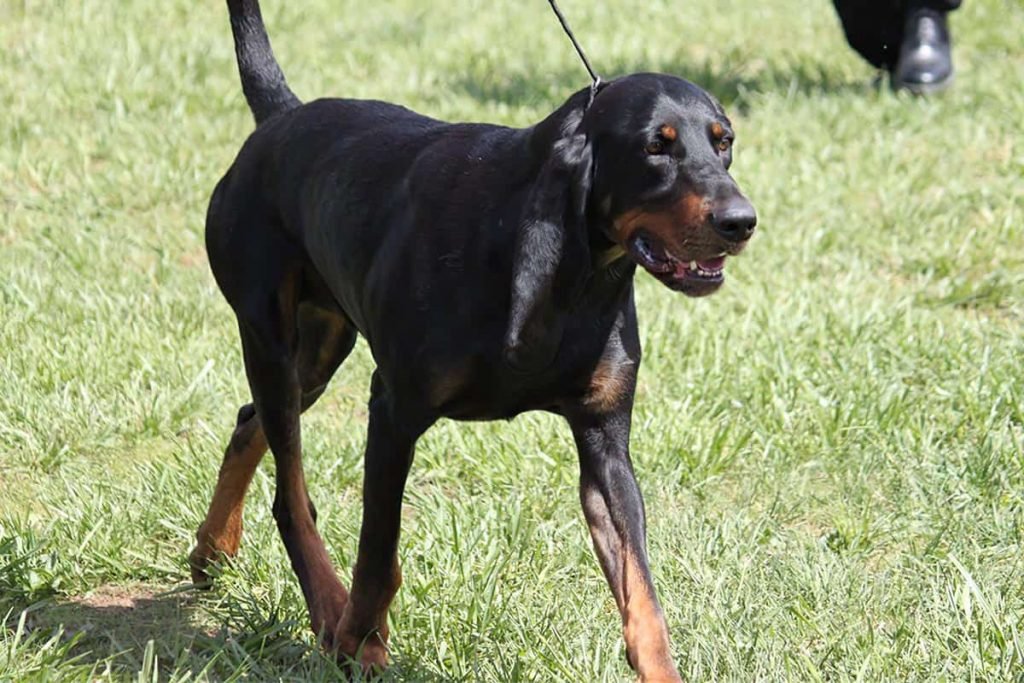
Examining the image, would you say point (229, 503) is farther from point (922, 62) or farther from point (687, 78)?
point (922, 62)

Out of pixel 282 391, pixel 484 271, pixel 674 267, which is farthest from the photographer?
pixel 282 391

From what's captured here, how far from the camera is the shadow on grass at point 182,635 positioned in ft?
12.0

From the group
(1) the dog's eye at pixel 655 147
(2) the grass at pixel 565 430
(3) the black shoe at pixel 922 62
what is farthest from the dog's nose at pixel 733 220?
(3) the black shoe at pixel 922 62

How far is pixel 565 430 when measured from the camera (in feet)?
15.9

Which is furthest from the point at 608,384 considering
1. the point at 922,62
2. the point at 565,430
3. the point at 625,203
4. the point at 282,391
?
the point at 922,62

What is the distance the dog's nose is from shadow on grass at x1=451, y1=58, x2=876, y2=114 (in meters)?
5.13

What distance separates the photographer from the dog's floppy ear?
126 inches

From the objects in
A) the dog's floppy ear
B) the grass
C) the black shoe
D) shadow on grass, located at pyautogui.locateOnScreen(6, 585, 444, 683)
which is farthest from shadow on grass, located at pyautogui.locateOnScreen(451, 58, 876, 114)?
the dog's floppy ear

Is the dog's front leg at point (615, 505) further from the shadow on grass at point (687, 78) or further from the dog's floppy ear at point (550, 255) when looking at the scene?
the shadow on grass at point (687, 78)

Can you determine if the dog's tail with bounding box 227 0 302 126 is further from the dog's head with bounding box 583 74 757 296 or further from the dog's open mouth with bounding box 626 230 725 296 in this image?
the dog's open mouth with bounding box 626 230 725 296

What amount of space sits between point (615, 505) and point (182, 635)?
115cm

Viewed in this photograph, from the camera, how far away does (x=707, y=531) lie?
4.27 metres

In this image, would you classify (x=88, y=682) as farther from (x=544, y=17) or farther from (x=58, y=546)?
(x=544, y=17)

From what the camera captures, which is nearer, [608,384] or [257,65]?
[608,384]
